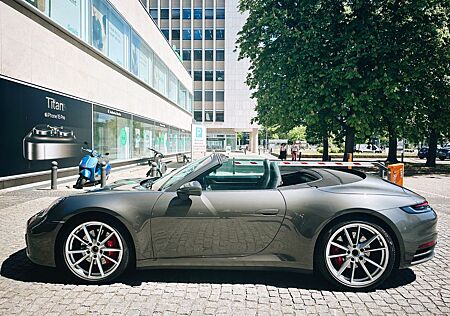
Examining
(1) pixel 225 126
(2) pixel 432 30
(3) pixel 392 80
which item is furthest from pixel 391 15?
(1) pixel 225 126

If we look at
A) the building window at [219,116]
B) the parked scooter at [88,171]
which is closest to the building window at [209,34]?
the building window at [219,116]

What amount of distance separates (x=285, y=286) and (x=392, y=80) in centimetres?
1417

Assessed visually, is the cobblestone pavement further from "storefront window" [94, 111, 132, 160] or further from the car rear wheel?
"storefront window" [94, 111, 132, 160]

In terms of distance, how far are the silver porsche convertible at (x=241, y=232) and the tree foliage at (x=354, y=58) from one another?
12748 millimetres

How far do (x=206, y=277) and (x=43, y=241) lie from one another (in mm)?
1719

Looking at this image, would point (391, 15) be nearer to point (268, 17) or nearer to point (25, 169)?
point (268, 17)

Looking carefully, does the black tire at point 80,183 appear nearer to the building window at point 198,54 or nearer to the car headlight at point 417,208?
the car headlight at point 417,208

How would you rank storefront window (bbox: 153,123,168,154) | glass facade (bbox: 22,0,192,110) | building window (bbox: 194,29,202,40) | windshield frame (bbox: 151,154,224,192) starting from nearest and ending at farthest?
1. windshield frame (bbox: 151,154,224,192)
2. glass facade (bbox: 22,0,192,110)
3. storefront window (bbox: 153,123,168,154)
4. building window (bbox: 194,29,202,40)

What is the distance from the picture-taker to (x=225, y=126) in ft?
186

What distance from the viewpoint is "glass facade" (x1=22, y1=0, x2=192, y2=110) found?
12.3 m

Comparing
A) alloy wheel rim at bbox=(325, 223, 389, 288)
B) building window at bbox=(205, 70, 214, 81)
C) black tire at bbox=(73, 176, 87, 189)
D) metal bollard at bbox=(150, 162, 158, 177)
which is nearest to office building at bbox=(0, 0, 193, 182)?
black tire at bbox=(73, 176, 87, 189)

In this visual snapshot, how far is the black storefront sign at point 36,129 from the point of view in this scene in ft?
31.1

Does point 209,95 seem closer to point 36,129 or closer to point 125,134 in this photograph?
point 125,134

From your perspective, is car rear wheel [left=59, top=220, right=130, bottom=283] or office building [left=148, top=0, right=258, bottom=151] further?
office building [left=148, top=0, right=258, bottom=151]
